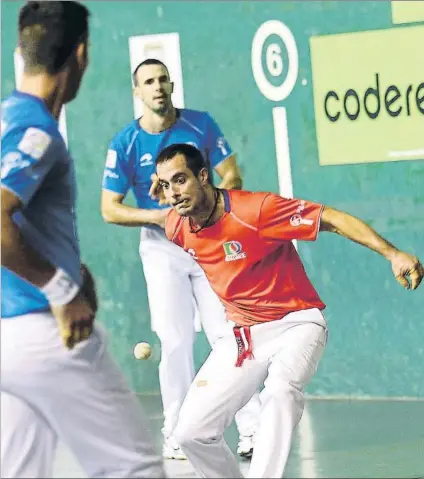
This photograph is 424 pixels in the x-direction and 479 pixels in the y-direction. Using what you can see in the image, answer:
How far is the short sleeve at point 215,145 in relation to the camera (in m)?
7.64

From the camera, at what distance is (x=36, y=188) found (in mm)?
4113

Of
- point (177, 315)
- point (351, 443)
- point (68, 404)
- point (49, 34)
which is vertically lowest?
point (351, 443)

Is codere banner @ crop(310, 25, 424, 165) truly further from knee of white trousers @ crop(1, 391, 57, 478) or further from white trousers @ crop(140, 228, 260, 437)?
knee of white trousers @ crop(1, 391, 57, 478)

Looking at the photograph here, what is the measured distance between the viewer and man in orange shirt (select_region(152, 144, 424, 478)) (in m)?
5.47

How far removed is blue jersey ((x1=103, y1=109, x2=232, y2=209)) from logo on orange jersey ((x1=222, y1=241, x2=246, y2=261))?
1.73m

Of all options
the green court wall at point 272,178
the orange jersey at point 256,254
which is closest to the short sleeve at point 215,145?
the green court wall at point 272,178

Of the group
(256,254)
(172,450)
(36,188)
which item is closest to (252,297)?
(256,254)

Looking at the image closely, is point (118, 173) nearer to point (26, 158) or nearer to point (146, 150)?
point (146, 150)

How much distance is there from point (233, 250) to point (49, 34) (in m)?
1.82

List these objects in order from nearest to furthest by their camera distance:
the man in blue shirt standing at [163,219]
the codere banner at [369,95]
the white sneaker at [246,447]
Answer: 1. the white sneaker at [246,447]
2. the man in blue shirt standing at [163,219]
3. the codere banner at [369,95]

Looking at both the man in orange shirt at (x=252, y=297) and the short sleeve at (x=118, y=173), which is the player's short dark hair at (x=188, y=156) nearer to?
the man in orange shirt at (x=252, y=297)

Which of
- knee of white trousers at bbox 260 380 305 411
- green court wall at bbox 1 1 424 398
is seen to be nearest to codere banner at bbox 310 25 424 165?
green court wall at bbox 1 1 424 398

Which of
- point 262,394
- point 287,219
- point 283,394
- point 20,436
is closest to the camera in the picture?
point 20,436

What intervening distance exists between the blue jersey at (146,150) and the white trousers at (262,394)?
1.92 metres
